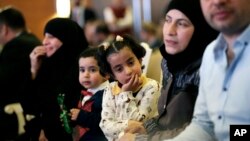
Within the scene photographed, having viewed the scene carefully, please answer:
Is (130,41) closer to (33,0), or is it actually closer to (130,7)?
(33,0)

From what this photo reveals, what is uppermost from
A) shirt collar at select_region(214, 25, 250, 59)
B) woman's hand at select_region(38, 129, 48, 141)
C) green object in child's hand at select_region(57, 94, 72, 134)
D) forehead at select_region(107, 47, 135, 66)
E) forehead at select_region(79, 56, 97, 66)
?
shirt collar at select_region(214, 25, 250, 59)

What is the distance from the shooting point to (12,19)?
3.08 m

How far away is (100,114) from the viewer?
189 centimetres

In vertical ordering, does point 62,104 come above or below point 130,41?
below

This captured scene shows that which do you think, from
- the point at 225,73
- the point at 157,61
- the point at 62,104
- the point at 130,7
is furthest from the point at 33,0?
the point at 225,73

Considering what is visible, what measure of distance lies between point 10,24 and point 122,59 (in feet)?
5.09

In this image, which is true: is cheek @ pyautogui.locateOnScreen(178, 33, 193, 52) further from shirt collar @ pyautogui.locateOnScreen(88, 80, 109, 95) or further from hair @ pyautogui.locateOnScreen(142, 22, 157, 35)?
hair @ pyautogui.locateOnScreen(142, 22, 157, 35)

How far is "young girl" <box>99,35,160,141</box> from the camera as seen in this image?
1.70 m

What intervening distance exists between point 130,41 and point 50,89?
0.71 metres

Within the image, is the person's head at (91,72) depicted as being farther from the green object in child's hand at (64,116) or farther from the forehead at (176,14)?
the forehead at (176,14)

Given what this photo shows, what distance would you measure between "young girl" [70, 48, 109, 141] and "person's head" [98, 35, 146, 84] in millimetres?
129

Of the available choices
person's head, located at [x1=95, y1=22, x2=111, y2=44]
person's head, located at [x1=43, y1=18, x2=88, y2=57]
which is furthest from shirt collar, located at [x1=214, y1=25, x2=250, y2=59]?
person's head, located at [x1=95, y1=22, x2=111, y2=44]

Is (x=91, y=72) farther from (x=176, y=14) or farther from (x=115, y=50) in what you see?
(x=176, y=14)

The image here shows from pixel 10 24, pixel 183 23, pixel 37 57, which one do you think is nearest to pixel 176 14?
pixel 183 23
